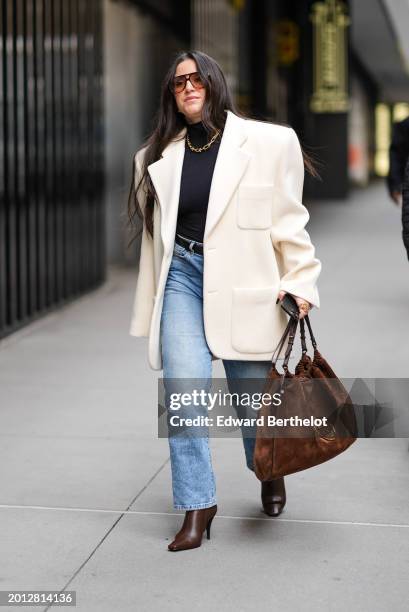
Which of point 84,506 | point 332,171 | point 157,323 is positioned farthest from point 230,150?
point 332,171

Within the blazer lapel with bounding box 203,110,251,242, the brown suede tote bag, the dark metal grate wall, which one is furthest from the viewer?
the dark metal grate wall

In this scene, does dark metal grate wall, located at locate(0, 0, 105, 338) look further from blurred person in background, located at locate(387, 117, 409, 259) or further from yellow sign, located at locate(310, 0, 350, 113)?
yellow sign, located at locate(310, 0, 350, 113)

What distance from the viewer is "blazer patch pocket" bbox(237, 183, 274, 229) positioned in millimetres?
4066

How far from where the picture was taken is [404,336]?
28.3ft

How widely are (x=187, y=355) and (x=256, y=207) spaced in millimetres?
603

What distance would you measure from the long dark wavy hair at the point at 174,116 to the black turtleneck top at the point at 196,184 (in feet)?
0.21

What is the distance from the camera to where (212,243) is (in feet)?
13.3

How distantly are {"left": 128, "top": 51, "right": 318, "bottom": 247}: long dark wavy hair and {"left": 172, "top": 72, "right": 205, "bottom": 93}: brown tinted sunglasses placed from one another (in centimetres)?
2

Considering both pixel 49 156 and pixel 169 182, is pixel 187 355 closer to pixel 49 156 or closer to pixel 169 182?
pixel 169 182

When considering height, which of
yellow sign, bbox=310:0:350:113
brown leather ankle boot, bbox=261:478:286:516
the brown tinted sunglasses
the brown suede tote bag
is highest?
yellow sign, bbox=310:0:350:113

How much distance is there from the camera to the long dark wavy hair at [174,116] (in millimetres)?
4047

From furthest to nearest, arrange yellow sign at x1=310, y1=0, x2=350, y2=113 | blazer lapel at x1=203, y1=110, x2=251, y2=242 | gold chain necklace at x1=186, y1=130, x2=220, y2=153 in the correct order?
yellow sign at x1=310, y1=0, x2=350, y2=113
gold chain necklace at x1=186, y1=130, x2=220, y2=153
blazer lapel at x1=203, y1=110, x2=251, y2=242

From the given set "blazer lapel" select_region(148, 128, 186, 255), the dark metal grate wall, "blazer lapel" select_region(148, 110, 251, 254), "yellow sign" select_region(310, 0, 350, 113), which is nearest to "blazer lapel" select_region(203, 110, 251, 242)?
"blazer lapel" select_region(148, 110, 251, 254)

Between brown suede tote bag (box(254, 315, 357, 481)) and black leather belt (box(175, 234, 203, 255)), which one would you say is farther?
black leather belt (box(175, 234, 203, 255))
